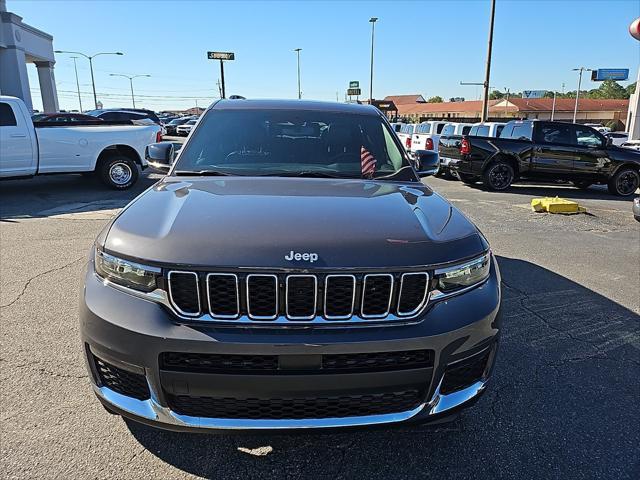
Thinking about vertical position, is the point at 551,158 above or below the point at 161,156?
below

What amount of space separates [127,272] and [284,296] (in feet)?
2.32

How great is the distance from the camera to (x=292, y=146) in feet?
11.6

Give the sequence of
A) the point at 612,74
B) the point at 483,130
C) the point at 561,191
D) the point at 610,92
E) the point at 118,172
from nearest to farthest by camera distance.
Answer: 1. the point at 118,172
2. the point at 561,191
3. the point at 483,130
4. the point at 612,74
5. the point at 610,92

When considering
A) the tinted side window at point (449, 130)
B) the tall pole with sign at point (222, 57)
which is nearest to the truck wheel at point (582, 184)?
the tinted side window at point (449, 130)

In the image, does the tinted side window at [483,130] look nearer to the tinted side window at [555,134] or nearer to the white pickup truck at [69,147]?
the tinted side window at [555,134]

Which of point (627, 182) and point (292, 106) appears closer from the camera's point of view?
point (292, 106)

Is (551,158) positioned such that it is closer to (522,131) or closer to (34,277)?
(522,131)

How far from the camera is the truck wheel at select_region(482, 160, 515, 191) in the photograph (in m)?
12.3

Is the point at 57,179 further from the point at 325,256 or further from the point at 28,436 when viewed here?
the point at 325,256

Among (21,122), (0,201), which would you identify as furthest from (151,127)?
(0,201)

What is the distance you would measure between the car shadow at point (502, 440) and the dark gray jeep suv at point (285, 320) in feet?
0.61

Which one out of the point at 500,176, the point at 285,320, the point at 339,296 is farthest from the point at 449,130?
the point at 285,320

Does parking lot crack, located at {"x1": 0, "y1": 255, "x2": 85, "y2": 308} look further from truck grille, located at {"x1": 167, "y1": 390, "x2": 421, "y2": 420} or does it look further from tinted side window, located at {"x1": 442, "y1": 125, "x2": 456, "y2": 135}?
tinted side window, located at {"x1": 442, "y1": 125, "x2": 456, "y2": 135}

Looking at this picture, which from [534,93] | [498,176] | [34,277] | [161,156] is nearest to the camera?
[161,156]
